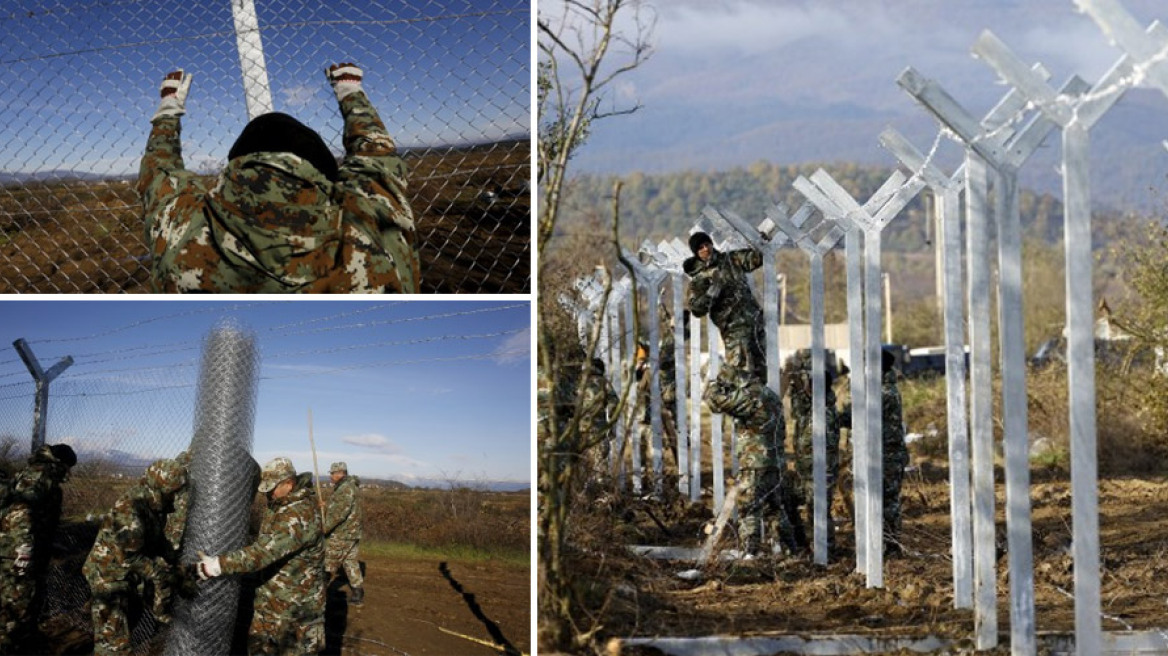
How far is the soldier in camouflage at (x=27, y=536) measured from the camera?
7629mm

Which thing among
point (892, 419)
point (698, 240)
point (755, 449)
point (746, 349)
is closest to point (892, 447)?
point (892, 419)

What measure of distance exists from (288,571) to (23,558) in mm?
2117

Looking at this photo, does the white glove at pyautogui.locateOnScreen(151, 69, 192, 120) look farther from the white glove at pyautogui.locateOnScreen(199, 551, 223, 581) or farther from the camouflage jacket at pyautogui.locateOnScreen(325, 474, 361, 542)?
the white glove at pyautogui.locateOnScreen(199, 551, 223, 581)

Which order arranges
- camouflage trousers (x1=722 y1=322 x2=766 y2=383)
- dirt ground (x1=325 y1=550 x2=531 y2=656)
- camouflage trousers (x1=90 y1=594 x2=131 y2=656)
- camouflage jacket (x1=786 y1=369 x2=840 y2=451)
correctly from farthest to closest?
camouflage jacket (x1=786 y1=369 x2=840 y2=451) < camouflage trousers (x1=722 y1=322 x2=766 y2=383) < camouflage trousers (x1=90 y1=594 x2=131 y2=656) < dirt ground (x1=325 y1=550 x2=531 y2=656)

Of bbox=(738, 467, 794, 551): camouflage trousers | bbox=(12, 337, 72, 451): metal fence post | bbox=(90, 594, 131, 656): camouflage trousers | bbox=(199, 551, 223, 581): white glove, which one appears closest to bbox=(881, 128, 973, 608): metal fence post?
bbox=(738, 467, 794, 551): camouflage trousers

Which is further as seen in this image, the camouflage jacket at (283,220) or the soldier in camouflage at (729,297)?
the soldier in camouflage at (729,297)

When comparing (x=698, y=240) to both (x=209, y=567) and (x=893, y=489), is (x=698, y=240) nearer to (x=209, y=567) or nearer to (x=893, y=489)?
(x=893, y=489)

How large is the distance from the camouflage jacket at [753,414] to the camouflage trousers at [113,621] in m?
3.66

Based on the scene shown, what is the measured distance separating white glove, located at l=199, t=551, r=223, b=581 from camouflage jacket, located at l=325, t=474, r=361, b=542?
522 mm

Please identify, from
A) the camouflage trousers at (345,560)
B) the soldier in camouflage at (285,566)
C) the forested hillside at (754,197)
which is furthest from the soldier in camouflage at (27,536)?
the forested hillside at (754,197)

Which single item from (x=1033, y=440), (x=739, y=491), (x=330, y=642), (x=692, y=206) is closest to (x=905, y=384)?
(x=1033, y=440)

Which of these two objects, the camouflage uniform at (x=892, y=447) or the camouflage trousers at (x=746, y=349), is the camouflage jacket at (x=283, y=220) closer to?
the camouflage trousers at (x=746, y=349)

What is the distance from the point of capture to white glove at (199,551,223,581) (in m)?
6.37

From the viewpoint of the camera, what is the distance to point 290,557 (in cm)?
655
